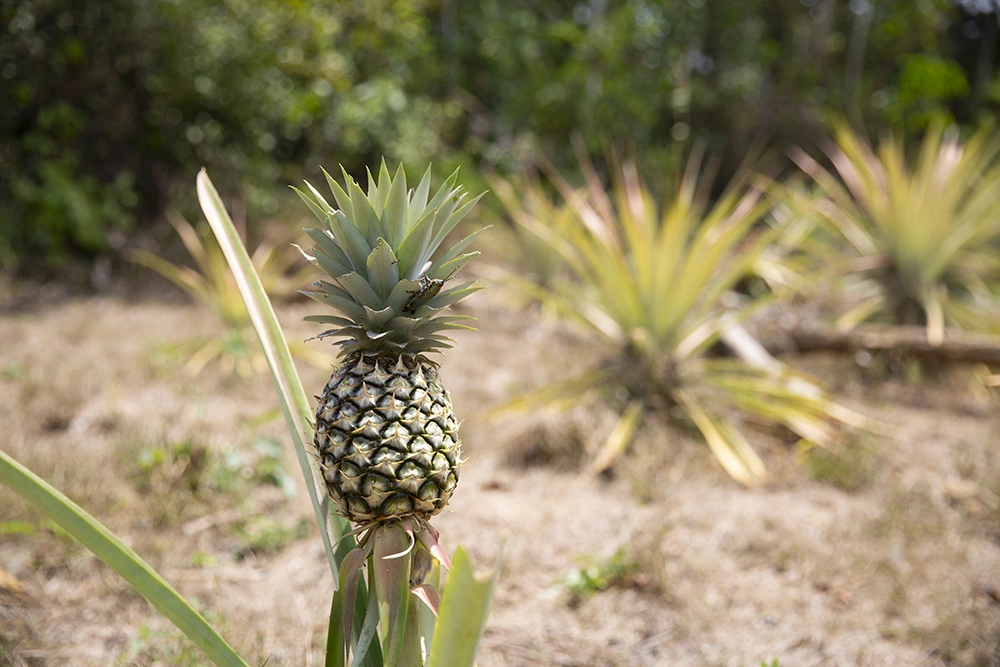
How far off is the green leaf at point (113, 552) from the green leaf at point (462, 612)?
1.07ft

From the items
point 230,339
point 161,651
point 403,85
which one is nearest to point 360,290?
point 161,651

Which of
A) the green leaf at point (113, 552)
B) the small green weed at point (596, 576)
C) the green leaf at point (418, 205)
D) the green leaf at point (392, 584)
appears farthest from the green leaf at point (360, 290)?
the small green weed at point (596, 576)

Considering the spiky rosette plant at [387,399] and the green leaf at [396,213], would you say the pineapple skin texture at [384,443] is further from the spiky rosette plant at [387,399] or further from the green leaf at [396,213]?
the green leaf at [396,213]

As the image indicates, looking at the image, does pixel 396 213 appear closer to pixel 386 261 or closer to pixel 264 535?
pixel 386 261

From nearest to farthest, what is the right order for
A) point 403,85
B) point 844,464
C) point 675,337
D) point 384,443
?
point 384,443
point 844,464
point 675,337
point 403,85

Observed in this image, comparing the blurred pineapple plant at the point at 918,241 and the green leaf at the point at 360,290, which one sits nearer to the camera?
the green leaf at the point at 360,290

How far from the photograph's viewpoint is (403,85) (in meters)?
7.91

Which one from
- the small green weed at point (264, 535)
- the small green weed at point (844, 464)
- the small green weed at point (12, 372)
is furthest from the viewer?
the small green weed at point (12, 372)

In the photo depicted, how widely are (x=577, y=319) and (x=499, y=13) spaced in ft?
23.5

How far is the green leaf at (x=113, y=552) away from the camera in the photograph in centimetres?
77

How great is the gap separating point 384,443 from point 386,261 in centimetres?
26

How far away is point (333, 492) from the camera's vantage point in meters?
1.02

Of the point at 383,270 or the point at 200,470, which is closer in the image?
the point at 383,270

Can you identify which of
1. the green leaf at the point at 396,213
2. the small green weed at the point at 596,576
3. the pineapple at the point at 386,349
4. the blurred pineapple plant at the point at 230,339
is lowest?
the small green weed at the point at 596,576
